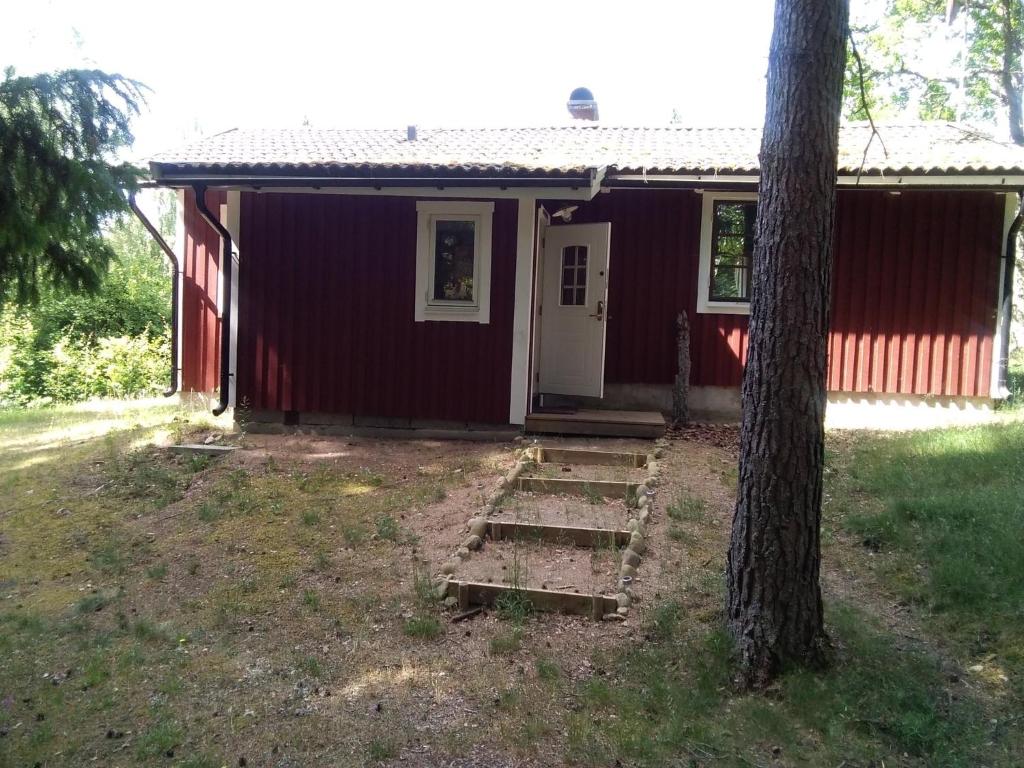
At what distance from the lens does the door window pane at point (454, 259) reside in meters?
9.19

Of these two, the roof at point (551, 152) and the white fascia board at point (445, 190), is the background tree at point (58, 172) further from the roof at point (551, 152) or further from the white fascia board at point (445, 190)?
the white fascia board at point (445, 190)

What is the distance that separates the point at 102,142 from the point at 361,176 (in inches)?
180

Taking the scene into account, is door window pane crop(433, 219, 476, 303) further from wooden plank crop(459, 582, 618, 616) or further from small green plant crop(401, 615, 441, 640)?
small green plant crop(401, 615, 441, 640)

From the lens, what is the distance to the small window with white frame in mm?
9070

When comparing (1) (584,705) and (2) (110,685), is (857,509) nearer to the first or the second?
(1) (584,705)

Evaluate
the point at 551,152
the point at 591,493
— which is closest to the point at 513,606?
the point at 591,493

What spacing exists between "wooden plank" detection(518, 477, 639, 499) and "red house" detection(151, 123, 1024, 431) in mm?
2045

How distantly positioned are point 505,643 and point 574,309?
19.8ft

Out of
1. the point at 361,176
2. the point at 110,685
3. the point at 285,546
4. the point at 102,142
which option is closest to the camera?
the point at 102,142

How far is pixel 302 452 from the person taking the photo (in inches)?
338

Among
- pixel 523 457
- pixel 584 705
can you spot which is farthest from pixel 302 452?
pixel 584 705

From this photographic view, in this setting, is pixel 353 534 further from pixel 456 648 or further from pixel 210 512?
pixel 456 648

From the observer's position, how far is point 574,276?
32.3ft

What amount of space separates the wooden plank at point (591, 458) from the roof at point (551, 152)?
108 inches
